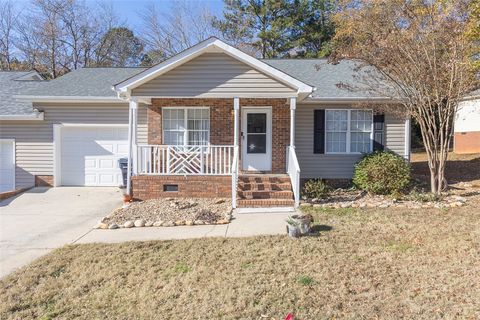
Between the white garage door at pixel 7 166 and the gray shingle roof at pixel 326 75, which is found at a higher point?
the gray shingle roof at pixel 326 75

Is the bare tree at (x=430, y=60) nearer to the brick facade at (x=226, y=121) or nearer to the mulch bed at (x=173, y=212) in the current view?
the brick facade at (x=226, y=121)

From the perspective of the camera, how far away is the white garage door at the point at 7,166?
42.2ft

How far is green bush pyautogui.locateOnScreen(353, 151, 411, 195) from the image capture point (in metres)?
10.3

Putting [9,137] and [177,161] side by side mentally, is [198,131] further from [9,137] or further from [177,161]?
[9,137]

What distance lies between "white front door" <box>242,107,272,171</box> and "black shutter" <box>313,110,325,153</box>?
60.6 inches

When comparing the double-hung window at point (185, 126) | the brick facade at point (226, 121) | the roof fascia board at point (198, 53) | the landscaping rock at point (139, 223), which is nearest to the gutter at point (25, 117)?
the brick facade at point (226, 121)

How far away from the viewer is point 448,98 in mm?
9852

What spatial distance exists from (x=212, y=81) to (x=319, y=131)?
418cm

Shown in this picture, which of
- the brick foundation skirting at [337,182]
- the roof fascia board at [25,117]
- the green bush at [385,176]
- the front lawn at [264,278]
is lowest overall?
the front lawn at [264,278]

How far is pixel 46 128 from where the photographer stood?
12.7 m

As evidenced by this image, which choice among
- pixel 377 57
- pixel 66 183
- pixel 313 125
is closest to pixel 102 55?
pixel 66 183

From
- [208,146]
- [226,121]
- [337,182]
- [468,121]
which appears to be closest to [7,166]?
[208,146]

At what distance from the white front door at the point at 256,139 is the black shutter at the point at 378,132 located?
3493 mm

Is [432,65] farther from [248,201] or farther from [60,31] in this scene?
[60,31]
